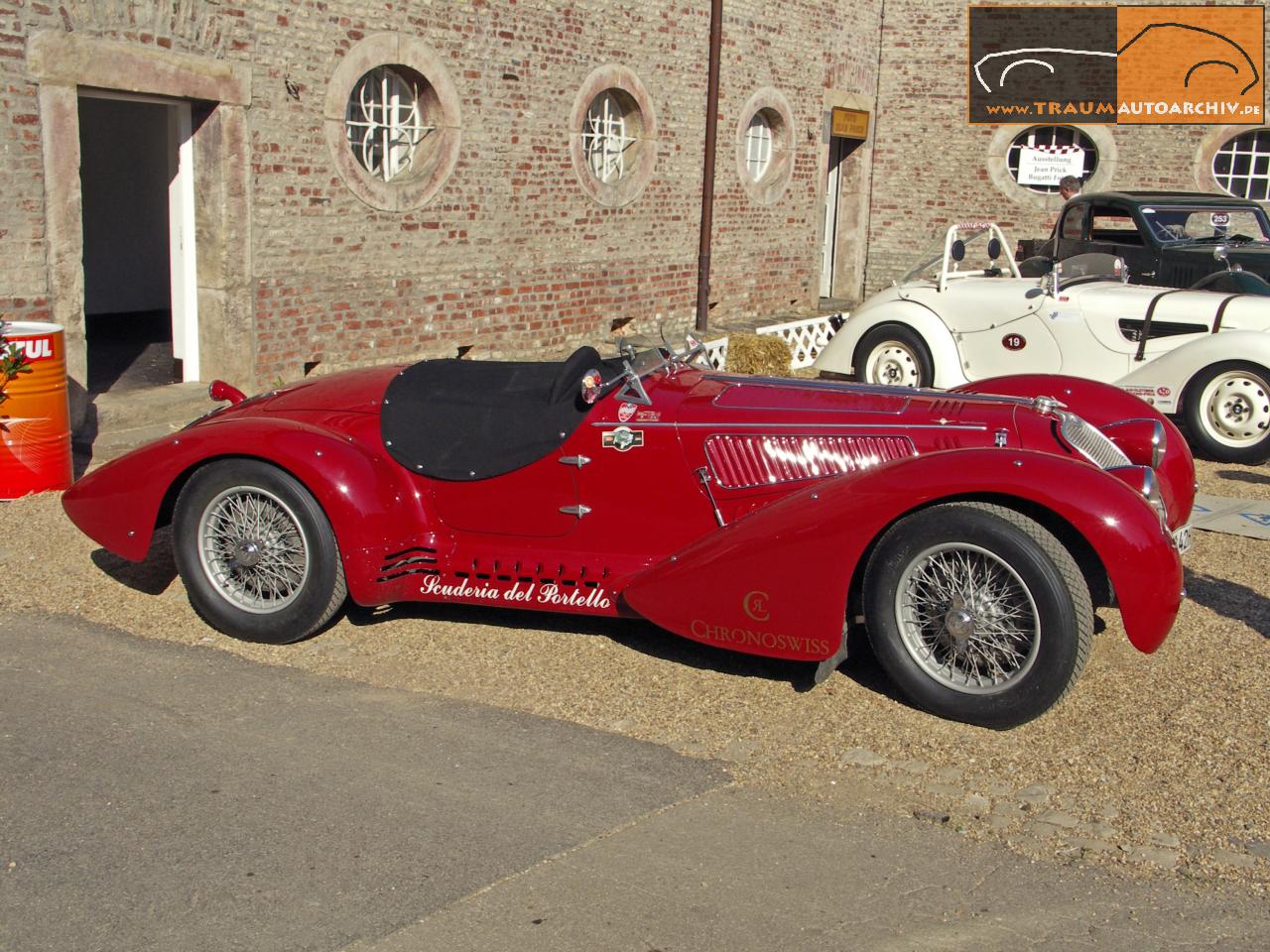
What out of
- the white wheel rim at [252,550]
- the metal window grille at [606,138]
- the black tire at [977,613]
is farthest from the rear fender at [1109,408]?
the metal window grille at [606,138]

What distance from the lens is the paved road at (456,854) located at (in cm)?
325

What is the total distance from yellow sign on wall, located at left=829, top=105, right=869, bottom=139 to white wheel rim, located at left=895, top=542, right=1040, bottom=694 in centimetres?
1438

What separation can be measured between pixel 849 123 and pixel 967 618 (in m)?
→ 15.1

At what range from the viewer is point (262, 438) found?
208 inches

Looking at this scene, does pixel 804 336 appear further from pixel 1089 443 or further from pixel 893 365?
pixel 1089 443

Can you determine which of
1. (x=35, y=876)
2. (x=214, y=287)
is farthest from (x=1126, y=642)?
(x=214, y=287)

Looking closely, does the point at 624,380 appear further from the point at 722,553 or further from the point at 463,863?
the point at 463,863

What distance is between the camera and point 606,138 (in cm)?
1384

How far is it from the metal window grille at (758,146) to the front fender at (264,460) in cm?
1189

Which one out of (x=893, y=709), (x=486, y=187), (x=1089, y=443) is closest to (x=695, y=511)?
(x=893, y=709)

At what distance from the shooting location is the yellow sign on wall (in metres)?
18.0

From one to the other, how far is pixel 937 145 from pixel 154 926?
702 inches

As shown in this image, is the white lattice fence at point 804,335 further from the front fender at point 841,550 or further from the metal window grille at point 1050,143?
the front fender at point 841,550

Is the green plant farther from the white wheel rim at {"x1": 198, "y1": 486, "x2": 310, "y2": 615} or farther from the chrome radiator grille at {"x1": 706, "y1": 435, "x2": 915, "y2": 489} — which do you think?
the chrome radiator grille at {"x1": 706, "y1": 435, "x2": 915, "y2": 489}
